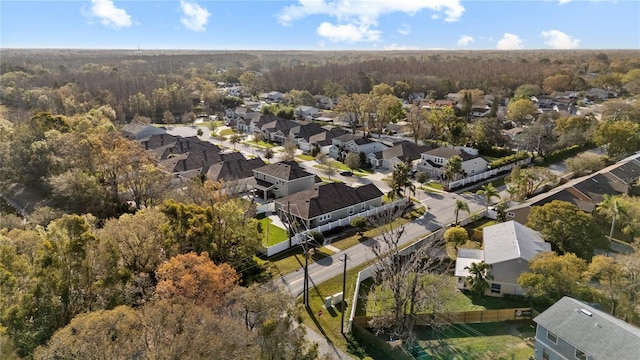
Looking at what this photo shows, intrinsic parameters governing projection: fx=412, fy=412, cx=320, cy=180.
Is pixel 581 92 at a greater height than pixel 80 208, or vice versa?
pixel 581 92

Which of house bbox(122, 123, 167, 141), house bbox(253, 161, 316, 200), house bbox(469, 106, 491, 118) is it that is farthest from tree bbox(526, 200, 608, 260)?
house bbox(469, 106, 491, 118)

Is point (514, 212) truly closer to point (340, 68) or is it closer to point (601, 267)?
point (601, 267)

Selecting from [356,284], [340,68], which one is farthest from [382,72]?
[356,284]

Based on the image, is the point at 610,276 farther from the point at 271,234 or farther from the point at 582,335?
the point at 271,234

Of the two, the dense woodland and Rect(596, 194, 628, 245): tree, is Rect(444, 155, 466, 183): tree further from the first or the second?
Rect(596, 194, 628, 245): tree

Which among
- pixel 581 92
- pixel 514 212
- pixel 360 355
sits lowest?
pixel 360 355

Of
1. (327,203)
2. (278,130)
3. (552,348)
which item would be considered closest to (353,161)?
(327,203)
